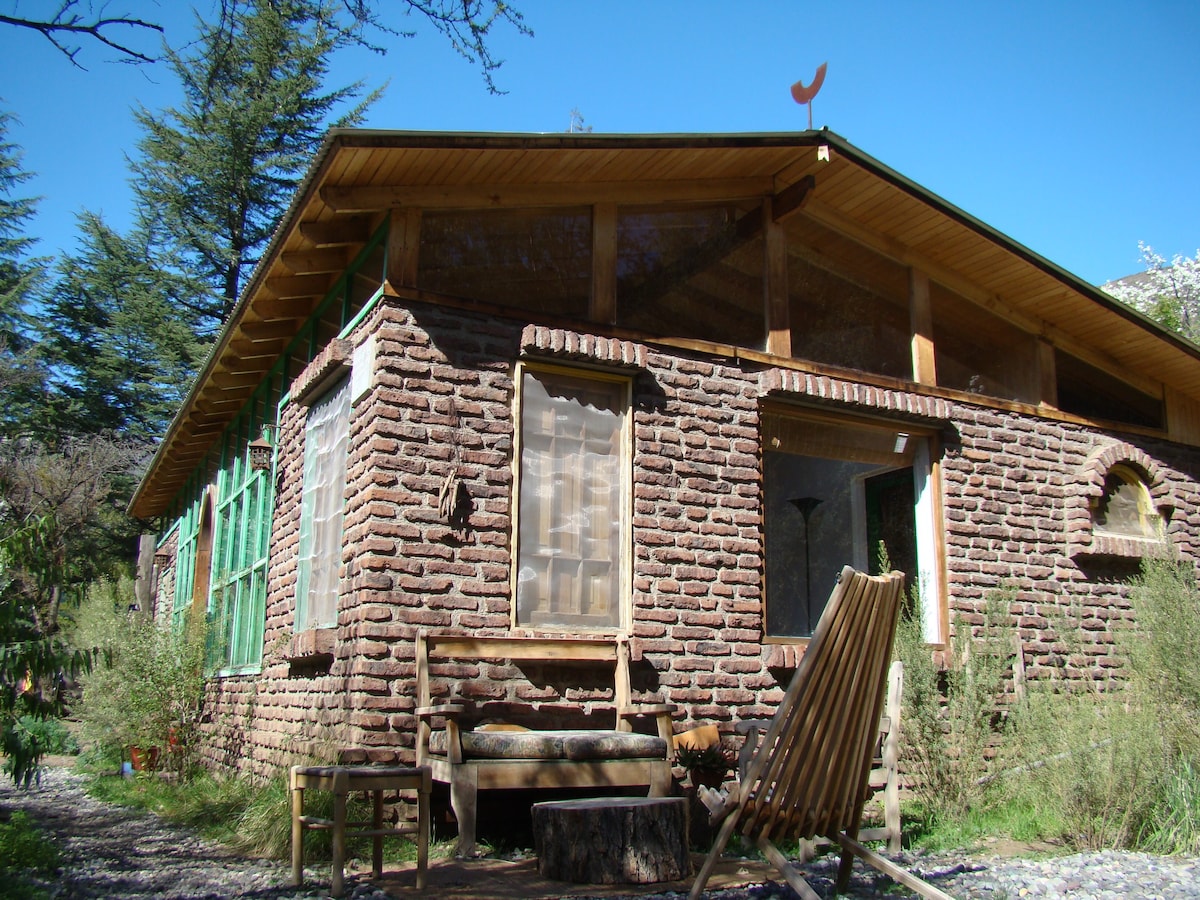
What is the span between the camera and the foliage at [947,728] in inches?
247

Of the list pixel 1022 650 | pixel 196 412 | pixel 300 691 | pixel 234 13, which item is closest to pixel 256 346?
pixel 196 412

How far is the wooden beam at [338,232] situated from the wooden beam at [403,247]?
0.49 metres

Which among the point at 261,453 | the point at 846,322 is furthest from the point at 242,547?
the point at 846,322

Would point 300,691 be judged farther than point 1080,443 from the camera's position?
No

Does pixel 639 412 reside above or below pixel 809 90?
below

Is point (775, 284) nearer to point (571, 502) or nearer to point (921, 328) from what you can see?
point (921, 328)

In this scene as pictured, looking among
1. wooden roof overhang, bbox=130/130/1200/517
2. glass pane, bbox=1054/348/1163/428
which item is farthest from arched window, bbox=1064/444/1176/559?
wooden roof overhang, bbox=130/130/1200/517

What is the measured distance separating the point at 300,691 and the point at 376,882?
265 cm

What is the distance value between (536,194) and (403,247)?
1.01 meters

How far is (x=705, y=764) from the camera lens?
5832 millimetres

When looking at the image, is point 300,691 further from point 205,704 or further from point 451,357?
A: point 205,704

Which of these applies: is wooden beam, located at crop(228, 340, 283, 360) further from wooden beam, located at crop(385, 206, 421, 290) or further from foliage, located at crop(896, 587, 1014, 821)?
foliage, located at crop(896, 587, 1014, 821)

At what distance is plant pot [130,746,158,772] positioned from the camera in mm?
9203

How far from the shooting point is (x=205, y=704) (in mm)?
10039
